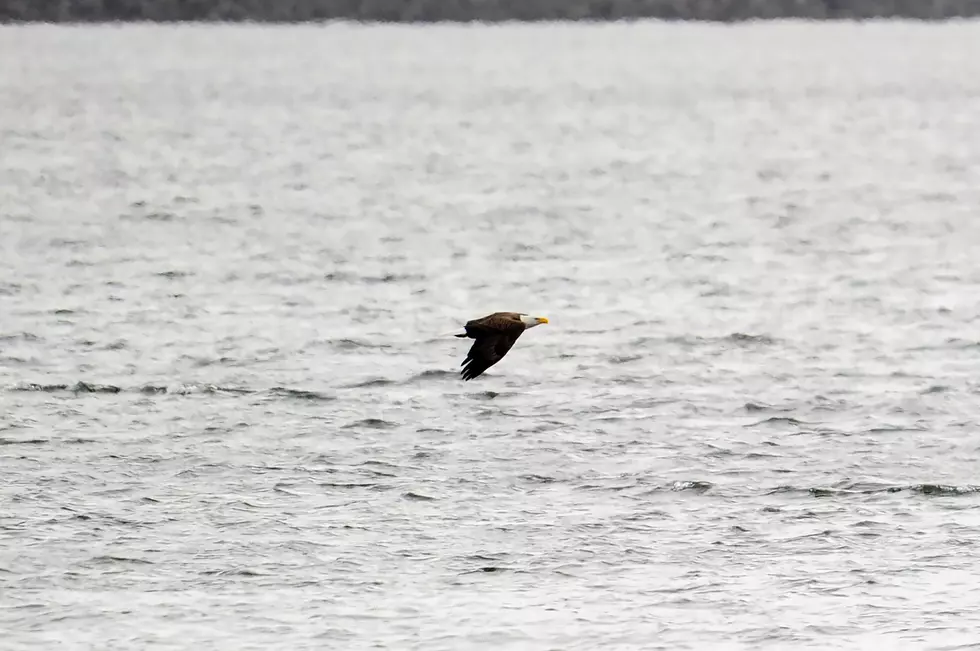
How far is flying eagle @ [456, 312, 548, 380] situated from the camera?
1379 cm

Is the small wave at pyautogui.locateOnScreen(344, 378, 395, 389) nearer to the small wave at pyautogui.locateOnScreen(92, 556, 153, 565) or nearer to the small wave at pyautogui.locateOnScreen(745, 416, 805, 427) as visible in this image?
the small wave at pyautogui.locateOnScreen(745, 416, 805, 427)

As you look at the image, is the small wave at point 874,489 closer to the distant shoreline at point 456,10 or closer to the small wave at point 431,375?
the small wave at point 431,375

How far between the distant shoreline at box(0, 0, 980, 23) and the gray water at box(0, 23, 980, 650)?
68.4 metres

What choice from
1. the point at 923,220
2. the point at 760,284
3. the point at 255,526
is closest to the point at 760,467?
the point at 255,526

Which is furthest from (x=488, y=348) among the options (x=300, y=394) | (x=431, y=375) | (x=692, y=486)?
(x=431, y=375)

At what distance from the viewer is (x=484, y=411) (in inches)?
756

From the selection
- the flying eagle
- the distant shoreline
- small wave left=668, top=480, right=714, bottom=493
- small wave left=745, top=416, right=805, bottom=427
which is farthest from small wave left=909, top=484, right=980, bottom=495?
the distant shoreline

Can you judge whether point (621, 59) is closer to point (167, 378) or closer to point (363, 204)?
point (363, 204)

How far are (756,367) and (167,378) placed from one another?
23.2ft

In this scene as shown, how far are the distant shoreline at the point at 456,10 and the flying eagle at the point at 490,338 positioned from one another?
103 metres

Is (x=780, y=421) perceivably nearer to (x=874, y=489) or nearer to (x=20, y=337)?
(x=874, y=489)

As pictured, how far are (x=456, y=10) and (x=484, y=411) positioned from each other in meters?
126

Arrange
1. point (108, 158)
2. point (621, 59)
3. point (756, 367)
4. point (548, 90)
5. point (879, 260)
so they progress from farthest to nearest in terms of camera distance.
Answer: point (621, 59) → point (548, 90) → point (108, 158) → point (879, 260) → point (756, 367)

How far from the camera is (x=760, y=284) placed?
96.4 feet
